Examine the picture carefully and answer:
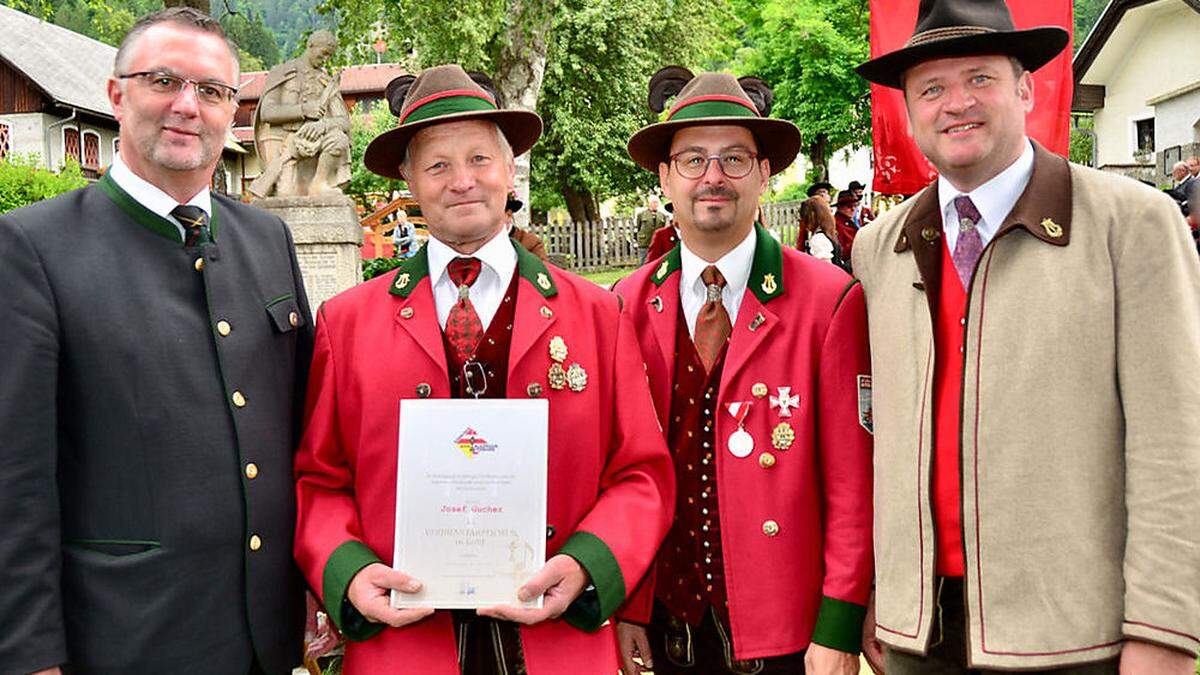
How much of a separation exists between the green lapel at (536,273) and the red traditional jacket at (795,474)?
1.85 feet

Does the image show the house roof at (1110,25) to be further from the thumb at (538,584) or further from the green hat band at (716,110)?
the thumb at (538,584)

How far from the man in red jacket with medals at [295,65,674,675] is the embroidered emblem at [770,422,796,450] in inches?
13.1

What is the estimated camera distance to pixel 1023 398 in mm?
2244

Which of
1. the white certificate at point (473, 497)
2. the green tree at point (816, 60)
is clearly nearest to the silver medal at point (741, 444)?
the white certificate at point (473, 497)

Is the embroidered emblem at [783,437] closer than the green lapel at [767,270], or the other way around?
the embroidered emblem at [783,437]

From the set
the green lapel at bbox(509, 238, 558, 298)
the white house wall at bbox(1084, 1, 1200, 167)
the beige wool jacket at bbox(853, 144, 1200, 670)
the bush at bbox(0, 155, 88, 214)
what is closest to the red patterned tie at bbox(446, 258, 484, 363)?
the green lapel at bbox(509, 238, 558, 298)

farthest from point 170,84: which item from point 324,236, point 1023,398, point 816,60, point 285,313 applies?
point 816,60

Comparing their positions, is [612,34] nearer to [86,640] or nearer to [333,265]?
[333,265]

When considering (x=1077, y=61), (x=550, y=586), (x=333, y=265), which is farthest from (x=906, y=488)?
(x=1077, y=61)

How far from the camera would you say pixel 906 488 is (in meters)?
2.42

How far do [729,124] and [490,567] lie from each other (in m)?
1.50

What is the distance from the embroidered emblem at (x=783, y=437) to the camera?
270 centimetres

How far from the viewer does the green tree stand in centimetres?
2920

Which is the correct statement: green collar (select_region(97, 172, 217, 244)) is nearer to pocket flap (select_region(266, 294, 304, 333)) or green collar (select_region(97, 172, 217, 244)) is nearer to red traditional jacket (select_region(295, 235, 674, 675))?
pocket flap (select_region(266, 294, 304, 333))
